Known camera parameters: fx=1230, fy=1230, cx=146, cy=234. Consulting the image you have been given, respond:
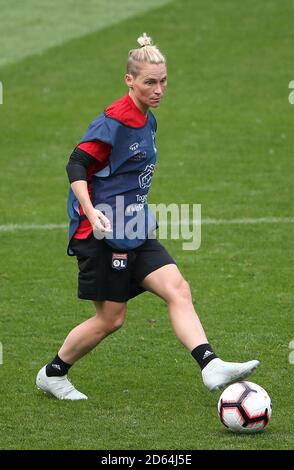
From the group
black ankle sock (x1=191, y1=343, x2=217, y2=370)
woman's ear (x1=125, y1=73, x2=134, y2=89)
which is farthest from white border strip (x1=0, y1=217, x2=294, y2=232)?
black ankle sock (x1=191, y1=343, x2=217, y2=370)

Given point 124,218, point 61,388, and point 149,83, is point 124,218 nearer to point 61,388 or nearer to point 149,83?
point 149,83

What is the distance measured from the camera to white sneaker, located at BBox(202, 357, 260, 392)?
7.00 metres

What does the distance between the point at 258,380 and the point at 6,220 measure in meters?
5.69

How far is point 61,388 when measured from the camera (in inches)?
306

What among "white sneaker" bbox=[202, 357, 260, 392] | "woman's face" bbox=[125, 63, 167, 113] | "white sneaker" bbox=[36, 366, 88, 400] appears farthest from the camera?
"white sneaker" bbox=[36, 366, 88, 400]

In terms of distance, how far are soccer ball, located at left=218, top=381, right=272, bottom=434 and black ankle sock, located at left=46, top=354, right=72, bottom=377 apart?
1.25 meters

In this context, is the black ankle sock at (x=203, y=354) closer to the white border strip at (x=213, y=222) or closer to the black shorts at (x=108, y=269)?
the black shorts at (x=108, y=269)

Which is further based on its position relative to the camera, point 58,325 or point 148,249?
point 58,325

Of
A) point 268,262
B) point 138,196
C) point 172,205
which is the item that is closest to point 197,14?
point 172,205

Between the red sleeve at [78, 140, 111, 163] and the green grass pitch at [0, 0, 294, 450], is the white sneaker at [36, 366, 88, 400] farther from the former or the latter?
the red sleeve at [78, 140, 111, 163]

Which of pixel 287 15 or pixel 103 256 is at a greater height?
pixel 287 15

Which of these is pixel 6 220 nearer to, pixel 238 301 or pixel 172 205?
pixel 172 205

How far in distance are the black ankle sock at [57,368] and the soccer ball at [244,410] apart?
4.09 feet
